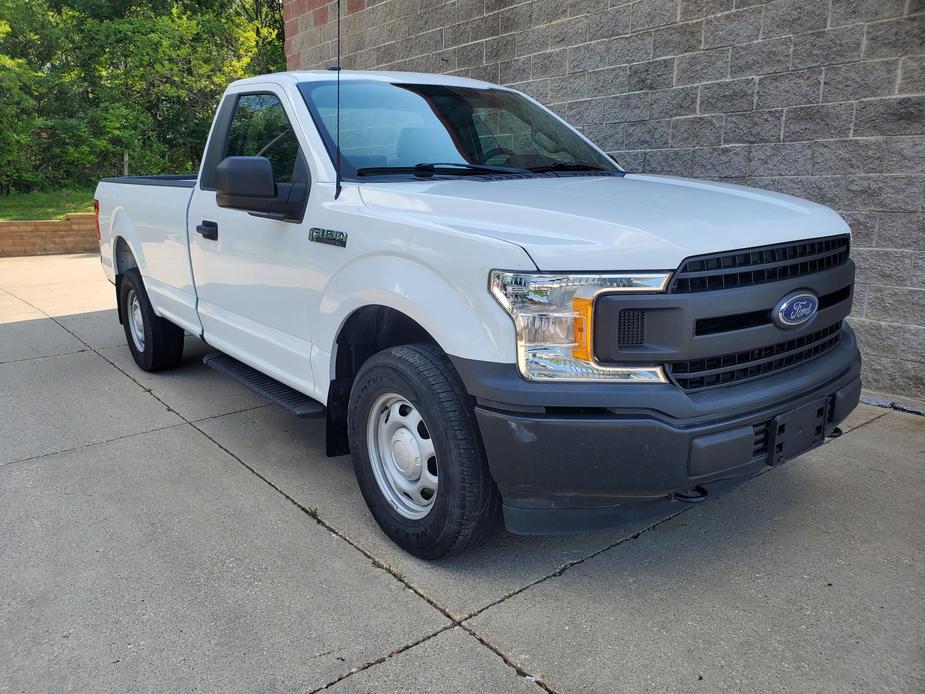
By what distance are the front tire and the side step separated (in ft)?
1.49

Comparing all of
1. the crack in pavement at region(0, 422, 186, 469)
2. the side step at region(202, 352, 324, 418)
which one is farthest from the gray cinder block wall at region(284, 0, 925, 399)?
the crack in pavement at region(0, 422, 186, 469)

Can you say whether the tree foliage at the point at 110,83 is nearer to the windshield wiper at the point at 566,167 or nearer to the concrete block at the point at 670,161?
the concrete block at the point at 670,161

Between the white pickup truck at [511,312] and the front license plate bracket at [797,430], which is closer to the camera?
the white pickup truck at [511,312]

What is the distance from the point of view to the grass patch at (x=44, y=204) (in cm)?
1509

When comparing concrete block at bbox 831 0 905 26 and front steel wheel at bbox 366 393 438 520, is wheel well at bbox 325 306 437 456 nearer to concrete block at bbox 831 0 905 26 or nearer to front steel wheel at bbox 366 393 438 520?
front steel wheel at bbox 366 393 438 520

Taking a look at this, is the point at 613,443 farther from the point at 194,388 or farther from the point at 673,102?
the point at 673,102

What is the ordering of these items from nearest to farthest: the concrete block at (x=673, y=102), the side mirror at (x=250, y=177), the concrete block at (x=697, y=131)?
the side mirror at (x=250, y=177), the concrete block at (x=697, y=131), the concrete block at (x=673, y=102)

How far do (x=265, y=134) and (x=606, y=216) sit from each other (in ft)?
7.46

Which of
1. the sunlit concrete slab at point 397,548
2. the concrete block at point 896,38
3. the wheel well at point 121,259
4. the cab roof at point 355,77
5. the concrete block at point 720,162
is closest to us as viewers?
the sunlit concrete slab at point 397,548

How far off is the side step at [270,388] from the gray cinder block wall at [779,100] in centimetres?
376

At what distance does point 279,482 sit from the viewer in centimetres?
392

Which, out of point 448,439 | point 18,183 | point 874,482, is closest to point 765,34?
point 874,482

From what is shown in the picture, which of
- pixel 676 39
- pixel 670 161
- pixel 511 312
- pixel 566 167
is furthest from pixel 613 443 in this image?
pixel 676 39

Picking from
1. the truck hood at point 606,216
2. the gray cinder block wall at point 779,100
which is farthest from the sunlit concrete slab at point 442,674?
the gray cinder block wall at point 779,100
